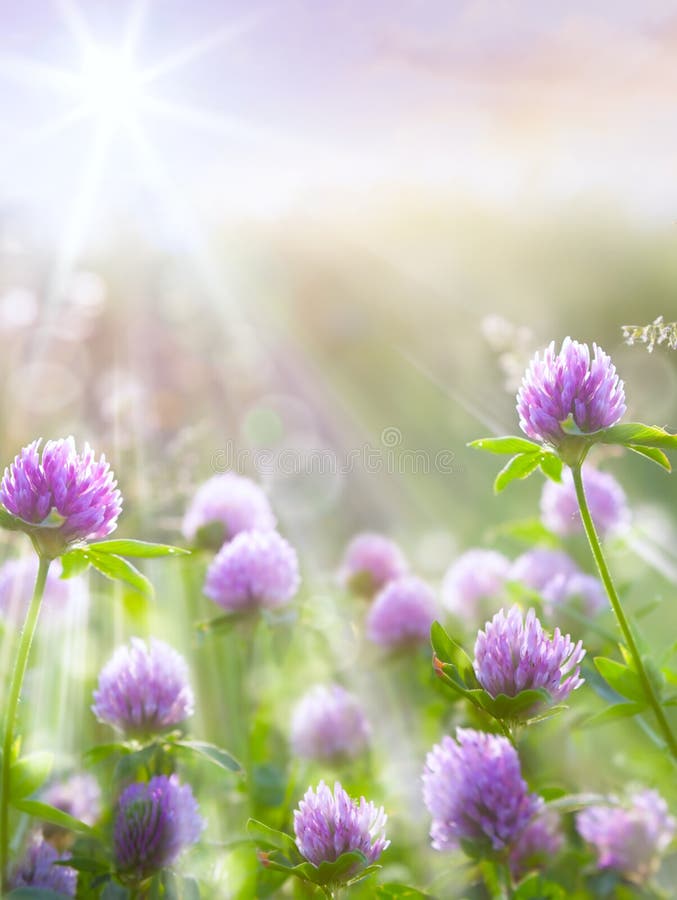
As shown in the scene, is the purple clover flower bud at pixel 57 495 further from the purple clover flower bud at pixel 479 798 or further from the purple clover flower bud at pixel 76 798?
the purple clover flower bud at pixel 76 798

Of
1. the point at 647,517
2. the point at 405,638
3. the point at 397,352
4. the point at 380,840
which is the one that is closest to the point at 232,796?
the point at 405,638

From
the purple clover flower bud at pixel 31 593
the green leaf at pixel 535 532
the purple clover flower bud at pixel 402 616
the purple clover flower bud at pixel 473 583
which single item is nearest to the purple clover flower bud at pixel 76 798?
the purple clover flower bud at pixel 31 593

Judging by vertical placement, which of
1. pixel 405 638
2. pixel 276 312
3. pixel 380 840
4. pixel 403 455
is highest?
pixel 276 312

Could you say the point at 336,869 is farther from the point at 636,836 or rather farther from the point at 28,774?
the point at 636,836

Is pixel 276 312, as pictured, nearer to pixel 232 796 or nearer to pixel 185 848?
pixel 232 796

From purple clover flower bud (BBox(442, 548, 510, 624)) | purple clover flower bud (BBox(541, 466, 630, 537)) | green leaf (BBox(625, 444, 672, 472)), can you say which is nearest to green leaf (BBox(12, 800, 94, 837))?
green leaf (BBox(625, 444, 672, 472))

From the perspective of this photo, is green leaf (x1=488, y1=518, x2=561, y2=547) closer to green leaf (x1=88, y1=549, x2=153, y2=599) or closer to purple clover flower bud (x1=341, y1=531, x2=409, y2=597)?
purple clover flower bud (x1=341, y1=531, x2=409, y2=597)

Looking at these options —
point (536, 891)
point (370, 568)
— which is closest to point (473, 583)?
point (370, 568)
